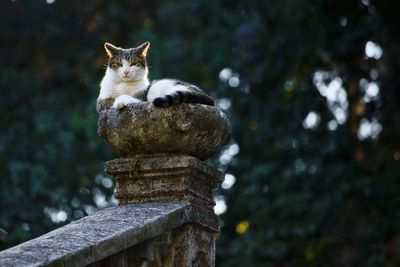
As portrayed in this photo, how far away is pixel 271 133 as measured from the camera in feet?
44.4

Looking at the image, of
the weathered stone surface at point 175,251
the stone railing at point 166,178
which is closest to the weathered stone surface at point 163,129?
the stone railing at point 166,178

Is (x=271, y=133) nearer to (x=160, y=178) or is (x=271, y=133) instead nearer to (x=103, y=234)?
(x=160, y=178)

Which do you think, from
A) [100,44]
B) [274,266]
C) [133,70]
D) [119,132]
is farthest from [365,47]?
[119,132]

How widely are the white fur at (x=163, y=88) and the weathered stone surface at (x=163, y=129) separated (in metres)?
0.24

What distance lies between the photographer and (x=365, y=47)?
1332cm

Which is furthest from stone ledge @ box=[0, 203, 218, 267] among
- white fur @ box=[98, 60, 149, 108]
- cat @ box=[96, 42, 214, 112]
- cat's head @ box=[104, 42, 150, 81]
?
cat's head @ box=[104, 42, 150, 81]

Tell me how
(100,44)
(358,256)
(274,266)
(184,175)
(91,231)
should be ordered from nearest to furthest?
(91,231)
(184,175)
(358,256)
(274,266)
(100,44)

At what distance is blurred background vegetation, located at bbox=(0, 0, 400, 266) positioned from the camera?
12.6 meters

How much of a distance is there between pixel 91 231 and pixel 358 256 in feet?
30.0

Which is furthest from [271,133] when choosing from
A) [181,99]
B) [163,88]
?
[181,99]

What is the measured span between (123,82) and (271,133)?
7.89m

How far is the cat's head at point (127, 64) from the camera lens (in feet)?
19.0

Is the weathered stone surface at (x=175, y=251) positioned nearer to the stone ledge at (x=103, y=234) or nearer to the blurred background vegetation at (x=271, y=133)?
the stone ledge at (x=103, y=234)

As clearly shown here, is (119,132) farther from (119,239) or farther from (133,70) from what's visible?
(133,70)
